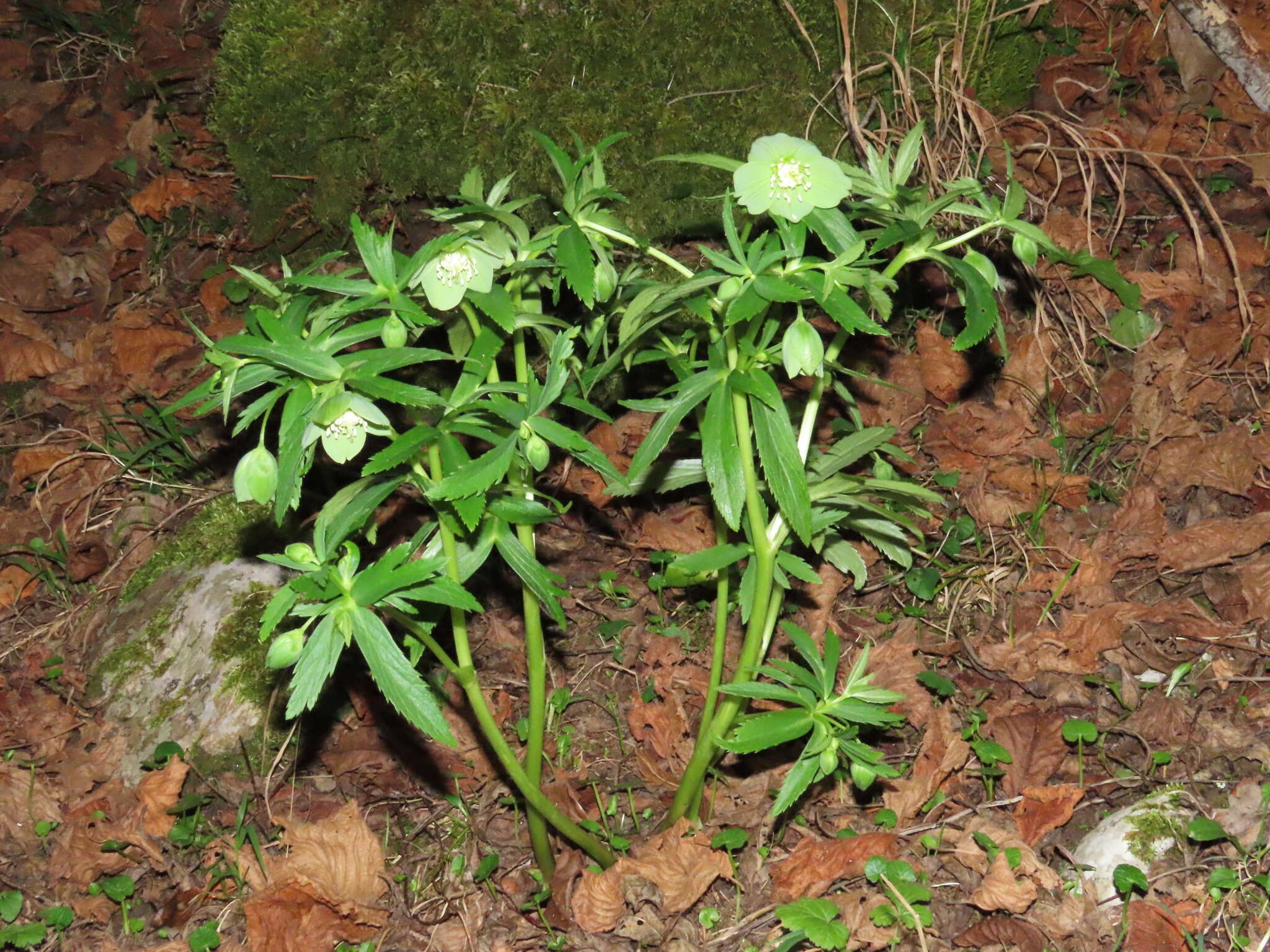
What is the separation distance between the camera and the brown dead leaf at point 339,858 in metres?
2.12

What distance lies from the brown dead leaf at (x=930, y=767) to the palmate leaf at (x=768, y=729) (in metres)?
0.46

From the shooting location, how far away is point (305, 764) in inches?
95.0

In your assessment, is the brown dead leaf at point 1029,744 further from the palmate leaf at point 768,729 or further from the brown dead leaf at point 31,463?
the brown dead leaf at point 31,463

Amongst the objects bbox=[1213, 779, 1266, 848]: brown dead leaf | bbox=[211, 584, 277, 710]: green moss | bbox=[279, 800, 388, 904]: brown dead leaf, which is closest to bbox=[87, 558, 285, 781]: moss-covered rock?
bbox=[211, 584, 277, 710]: green moss

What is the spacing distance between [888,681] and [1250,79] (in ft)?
7.51

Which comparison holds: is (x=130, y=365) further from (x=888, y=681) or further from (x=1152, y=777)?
(x=1152, y=777)

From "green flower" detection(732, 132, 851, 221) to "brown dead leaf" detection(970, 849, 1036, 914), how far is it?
126 centimetres

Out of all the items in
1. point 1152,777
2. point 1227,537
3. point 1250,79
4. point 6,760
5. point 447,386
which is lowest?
point 6,760

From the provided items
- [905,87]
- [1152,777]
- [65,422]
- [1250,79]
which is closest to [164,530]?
[65,422]

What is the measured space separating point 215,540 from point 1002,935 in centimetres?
208

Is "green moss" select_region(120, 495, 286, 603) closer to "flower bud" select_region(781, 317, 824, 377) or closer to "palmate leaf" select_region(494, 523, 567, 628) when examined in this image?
"palmate leaf" select_region(494, 523, 567, 628)

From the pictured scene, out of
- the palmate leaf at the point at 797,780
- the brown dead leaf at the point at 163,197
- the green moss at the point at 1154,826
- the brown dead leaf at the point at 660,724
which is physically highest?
the brown dead leaf at the point at 163,197

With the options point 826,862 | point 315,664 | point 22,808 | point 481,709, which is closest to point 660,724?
point 826,862

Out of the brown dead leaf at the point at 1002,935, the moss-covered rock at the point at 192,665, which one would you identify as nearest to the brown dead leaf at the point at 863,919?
the brown dead leaf at the point at 1002,935
